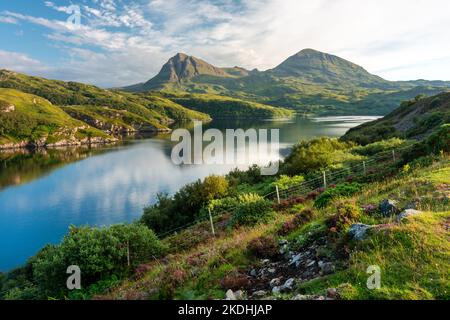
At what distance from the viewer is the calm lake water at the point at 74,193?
170 ft

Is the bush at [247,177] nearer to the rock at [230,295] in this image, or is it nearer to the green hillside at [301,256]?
the green hillside at [301,256]

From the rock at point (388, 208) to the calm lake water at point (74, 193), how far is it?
47.0 meters

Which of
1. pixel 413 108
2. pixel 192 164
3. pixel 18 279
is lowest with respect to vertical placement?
pixel 18 279

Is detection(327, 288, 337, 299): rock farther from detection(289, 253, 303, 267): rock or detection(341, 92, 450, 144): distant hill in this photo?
detection(341, 92, 450, 144): distant hill

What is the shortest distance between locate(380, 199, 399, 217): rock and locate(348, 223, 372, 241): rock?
7.05 feet

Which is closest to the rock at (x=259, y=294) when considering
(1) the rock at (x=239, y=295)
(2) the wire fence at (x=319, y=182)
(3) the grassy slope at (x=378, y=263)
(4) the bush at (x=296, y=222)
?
(1) the rock at (x=239, y=295)

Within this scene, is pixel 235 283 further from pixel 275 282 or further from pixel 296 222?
pixel 296 222

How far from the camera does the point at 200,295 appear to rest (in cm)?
879

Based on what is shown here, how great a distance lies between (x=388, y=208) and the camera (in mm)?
10945

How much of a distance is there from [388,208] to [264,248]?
4.52 m

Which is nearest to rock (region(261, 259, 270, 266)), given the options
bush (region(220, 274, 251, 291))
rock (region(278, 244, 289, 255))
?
rock (region(278, 244, 289, 255))

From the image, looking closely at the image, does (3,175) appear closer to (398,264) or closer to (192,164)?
(192,164)
